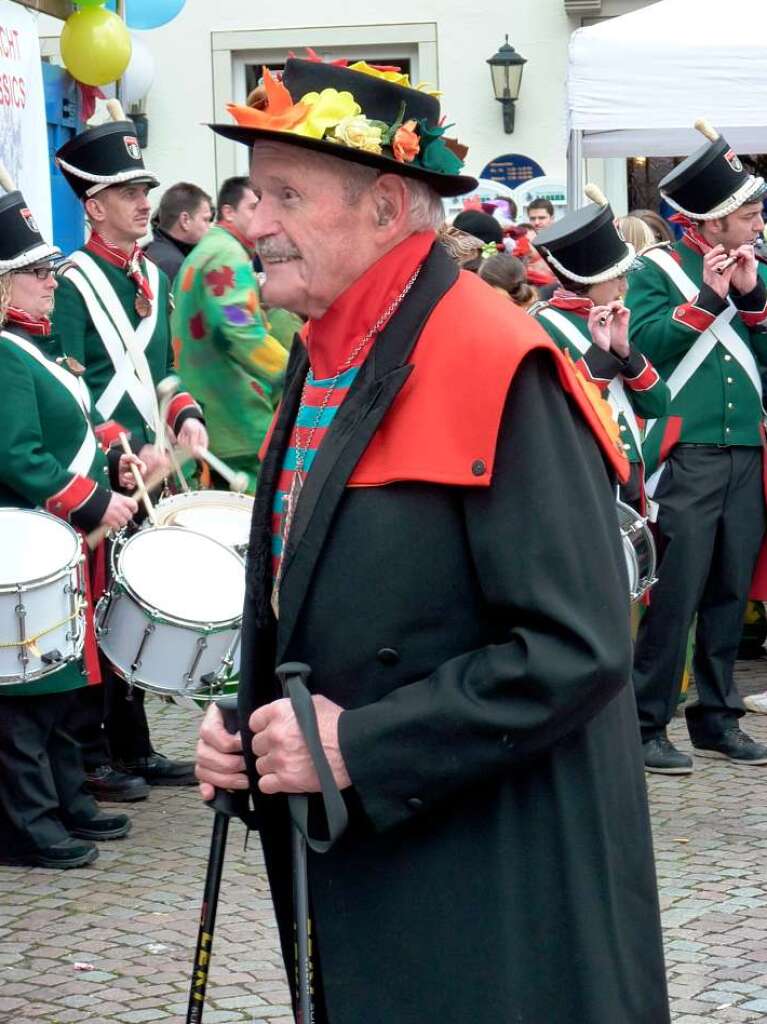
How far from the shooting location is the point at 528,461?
6.98 ft

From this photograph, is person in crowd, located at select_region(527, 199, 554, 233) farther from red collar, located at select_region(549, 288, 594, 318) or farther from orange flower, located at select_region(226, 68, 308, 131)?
orange flower, located at select_region(226, 68, 308, 131)

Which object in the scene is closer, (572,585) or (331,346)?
(572,585)

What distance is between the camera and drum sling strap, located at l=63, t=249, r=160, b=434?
6090 millimetres

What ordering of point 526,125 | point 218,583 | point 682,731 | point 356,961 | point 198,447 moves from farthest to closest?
point 526,125
point 682,731
point 198,447
point 218,583
point 356,961

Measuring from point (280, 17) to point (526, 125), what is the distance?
7.93ft

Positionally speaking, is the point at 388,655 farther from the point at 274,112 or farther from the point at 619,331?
the point at 619,331

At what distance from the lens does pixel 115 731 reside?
643cm

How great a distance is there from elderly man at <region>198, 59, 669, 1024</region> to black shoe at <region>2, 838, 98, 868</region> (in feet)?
10.4

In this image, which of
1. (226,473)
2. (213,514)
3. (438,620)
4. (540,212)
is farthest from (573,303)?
(540,212)

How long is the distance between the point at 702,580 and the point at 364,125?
4523mm

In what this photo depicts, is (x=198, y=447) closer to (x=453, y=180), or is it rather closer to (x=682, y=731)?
(x=682, y=731)

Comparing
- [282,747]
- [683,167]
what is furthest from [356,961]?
[683,167]

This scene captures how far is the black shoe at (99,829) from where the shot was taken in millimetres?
5695

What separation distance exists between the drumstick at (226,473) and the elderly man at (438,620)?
4032 millimetres
